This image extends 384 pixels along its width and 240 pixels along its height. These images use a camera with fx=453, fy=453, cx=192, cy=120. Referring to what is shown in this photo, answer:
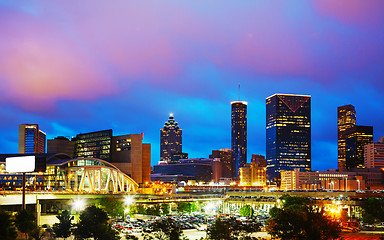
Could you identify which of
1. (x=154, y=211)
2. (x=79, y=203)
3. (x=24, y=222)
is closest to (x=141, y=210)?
(x=154, y=211)

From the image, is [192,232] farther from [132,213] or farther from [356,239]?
[132,213]

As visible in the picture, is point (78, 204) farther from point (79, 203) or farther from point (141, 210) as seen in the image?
point (141, 210)

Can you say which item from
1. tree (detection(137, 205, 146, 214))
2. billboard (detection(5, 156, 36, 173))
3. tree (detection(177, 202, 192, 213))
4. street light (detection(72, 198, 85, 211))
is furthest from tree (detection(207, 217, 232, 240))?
tree (detection(177, 202, 192, 213))

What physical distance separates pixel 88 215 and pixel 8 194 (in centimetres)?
5417

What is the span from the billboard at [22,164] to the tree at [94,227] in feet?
88.0

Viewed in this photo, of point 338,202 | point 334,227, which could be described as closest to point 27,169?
point 334,227

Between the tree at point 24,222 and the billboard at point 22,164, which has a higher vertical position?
the billboard at point 22,164

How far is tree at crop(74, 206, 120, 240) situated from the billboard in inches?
1057

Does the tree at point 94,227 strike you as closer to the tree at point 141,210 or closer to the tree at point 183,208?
the tree at point 141,210

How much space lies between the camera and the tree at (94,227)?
287 ft

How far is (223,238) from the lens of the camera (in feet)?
269

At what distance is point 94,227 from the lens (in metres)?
89.4

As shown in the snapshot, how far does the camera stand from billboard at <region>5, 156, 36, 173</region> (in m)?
116

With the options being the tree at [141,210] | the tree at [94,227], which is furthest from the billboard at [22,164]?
the tree at [141,210]
